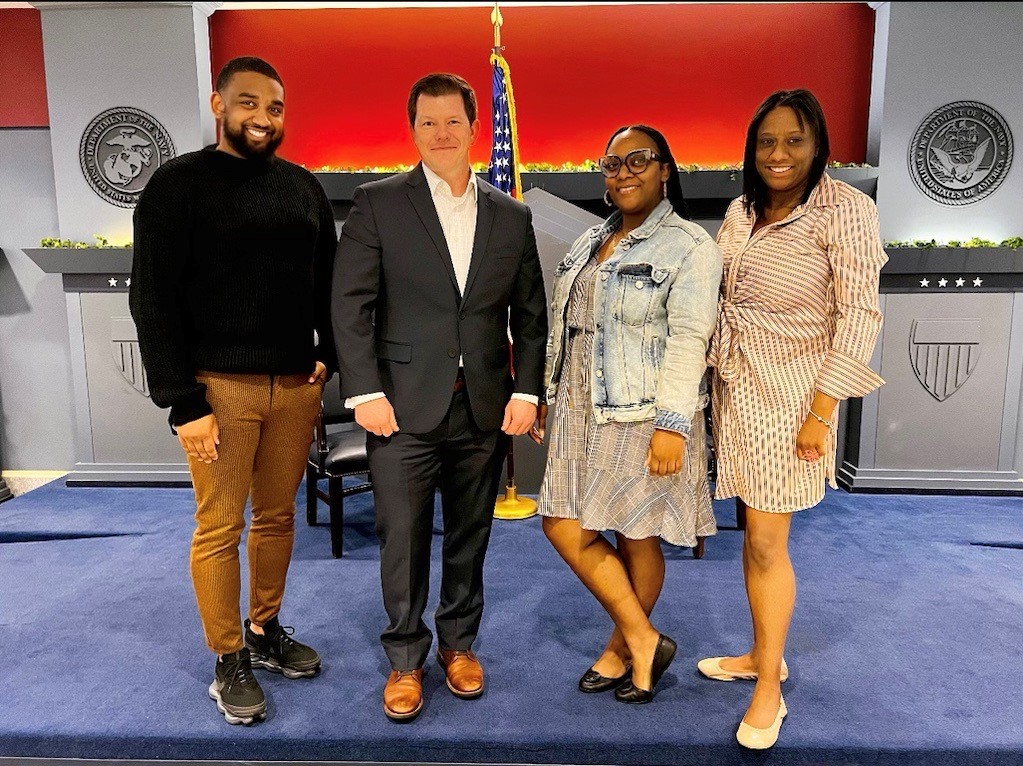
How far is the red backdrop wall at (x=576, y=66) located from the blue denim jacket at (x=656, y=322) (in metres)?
3.55

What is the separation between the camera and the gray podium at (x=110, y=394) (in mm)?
4574

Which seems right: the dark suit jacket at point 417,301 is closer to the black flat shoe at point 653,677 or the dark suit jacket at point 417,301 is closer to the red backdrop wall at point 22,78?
the black flat shoe at point 653,677

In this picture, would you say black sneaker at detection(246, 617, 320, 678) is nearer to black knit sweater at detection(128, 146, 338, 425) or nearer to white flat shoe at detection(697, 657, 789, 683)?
black knit sweater at detection(128, 146, 338, 425)

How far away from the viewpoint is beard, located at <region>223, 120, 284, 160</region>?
1.95 m

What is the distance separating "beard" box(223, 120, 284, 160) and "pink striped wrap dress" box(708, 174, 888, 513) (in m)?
1.34

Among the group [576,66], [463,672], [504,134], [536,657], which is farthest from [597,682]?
[576,66]

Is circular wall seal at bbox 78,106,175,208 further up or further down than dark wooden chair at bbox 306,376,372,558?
further up

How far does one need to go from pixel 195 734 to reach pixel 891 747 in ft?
6.53

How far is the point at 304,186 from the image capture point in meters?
2.11

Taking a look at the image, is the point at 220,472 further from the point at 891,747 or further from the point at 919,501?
the point at 919,501

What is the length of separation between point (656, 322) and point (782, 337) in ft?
1.09

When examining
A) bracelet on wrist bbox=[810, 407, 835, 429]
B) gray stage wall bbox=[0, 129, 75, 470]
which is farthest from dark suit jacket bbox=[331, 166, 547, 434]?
gray stage wall bbox=[0, 129, 75, 470]

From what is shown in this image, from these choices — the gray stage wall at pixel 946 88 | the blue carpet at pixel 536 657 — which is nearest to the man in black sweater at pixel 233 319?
the blue carpet at pixel 536 657

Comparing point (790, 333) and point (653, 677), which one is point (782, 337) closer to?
point (790, 333)
